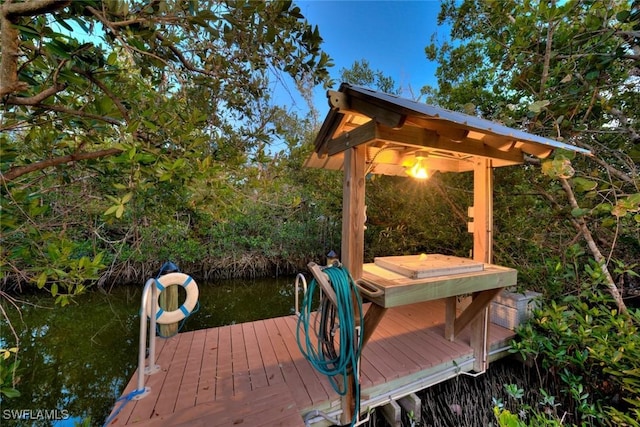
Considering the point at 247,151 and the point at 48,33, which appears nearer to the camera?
the point at 48,33

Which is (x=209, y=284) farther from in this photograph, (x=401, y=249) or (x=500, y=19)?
(x=500, y=19)

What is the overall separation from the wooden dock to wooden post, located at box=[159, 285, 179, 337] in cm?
10

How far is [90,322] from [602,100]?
8038mm

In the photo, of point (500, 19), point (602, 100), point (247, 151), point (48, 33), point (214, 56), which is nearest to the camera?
point (48, 33)

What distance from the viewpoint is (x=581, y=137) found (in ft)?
9.99

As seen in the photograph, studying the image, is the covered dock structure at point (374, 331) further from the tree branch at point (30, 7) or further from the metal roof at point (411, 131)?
the tree branch at point (30, 7)

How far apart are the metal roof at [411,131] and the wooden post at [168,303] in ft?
7.72

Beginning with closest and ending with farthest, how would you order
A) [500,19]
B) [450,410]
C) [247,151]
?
[247,151], [450,410], [500,19]

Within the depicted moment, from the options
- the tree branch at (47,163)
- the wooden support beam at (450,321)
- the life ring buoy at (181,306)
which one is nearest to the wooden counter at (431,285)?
the wooden support beam at (450,321)

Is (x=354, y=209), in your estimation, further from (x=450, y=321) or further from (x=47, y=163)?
(x=450, y=321)

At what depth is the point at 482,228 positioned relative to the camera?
8.64 feet

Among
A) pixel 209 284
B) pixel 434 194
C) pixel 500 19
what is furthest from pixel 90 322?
pixel 500 19

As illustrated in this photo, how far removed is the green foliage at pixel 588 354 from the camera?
2109 mm

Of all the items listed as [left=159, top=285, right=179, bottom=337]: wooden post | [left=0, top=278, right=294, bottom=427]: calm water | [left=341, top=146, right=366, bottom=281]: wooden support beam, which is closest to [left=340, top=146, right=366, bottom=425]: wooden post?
[left=341, top=146, right=366, bottom=281]: wooden support beam
